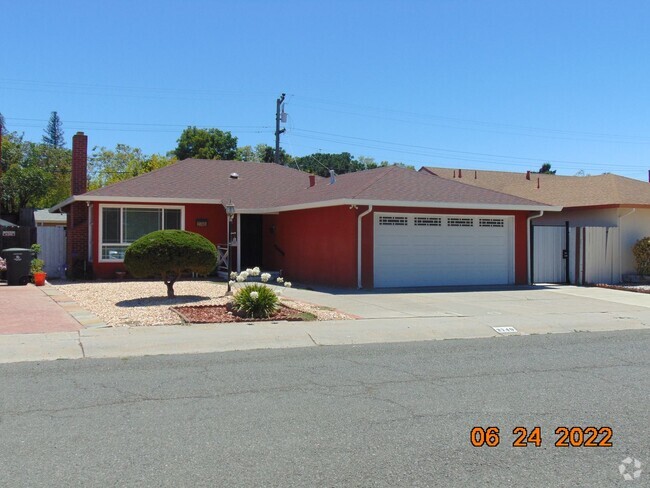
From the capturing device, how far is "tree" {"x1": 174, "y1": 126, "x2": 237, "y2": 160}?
2259 inches

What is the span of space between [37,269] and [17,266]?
67 centimetres

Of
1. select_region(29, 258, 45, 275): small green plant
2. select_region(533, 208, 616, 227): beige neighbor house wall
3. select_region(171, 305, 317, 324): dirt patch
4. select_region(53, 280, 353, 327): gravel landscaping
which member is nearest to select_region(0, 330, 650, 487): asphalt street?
select_region(171, 305, 317, 324): dirt patch

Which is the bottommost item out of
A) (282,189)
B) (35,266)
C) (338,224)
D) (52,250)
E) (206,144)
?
(35,266)

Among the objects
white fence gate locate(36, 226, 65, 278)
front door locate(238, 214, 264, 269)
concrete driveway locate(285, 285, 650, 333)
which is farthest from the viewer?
front door locate(238, 214, 264, 269)

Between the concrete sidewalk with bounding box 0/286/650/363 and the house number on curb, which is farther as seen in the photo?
the house number on curb

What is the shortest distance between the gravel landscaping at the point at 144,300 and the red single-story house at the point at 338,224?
2715mm

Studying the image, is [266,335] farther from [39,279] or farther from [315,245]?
[39,279]

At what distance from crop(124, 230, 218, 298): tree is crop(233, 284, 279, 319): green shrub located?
8.10 ft

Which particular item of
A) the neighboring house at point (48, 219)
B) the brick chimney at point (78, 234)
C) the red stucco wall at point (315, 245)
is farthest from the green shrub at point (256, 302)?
the neighboring house at point (48, 219)

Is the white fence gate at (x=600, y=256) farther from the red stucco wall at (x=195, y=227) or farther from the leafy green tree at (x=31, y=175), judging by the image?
the leafy green tree at (x=31, y=175)

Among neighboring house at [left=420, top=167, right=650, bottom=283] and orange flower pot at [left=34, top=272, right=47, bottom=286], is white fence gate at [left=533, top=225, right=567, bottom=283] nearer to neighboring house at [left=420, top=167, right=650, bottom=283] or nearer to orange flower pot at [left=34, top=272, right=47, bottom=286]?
neighboring house at [left=420, top=167, right=650, bottom=283]

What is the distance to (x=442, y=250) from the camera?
798 inches

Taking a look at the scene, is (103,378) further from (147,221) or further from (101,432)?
(147,221)

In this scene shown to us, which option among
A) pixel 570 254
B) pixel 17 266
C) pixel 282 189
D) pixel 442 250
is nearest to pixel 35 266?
pixel 17 266
